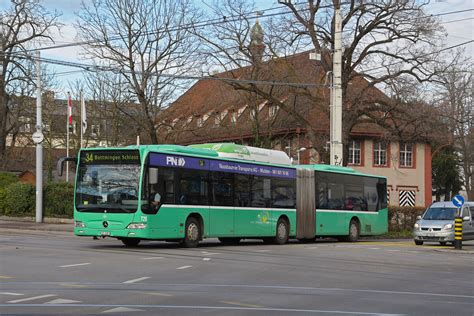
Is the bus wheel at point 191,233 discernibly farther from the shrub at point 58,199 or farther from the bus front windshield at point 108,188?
the shrub at point 58,199

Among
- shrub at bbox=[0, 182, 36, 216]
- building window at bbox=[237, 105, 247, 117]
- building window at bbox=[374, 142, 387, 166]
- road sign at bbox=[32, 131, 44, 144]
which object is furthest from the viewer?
building window at bbox=[374, 142, 387, 166]

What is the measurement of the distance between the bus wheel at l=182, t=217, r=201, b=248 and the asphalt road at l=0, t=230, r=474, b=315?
1.00 meters

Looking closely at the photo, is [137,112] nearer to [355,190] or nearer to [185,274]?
[355,190]

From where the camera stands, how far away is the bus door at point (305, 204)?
28.1 metres

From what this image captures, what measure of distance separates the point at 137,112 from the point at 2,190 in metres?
9.50

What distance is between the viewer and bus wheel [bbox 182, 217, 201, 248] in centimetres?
2250

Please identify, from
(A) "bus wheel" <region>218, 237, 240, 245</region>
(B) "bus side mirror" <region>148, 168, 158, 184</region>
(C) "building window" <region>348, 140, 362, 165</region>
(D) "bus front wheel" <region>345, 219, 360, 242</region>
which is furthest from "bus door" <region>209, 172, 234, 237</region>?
(C) "building window" <region>348, 140, 362, 165</region>

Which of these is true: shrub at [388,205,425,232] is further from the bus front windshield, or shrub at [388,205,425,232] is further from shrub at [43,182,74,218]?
the bus front windshield

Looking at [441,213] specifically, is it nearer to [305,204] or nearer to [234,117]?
[305,204]

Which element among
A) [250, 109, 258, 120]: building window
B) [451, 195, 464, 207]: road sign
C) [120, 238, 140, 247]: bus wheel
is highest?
[250, 109, 258, 120]: building window

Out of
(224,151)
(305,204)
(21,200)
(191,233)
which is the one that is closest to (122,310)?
(191,233)

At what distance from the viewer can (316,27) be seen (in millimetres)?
40938

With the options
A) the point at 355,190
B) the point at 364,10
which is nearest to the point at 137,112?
the point at 364,10

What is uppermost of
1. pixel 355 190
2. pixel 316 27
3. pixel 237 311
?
pixel 316 27
